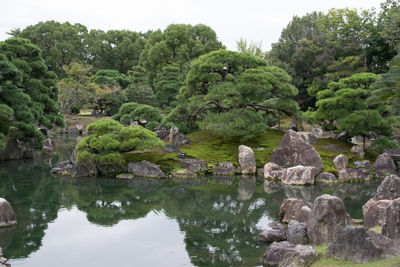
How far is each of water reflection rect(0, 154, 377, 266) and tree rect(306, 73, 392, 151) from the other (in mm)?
3969

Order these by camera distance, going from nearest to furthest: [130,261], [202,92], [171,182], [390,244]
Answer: [390,244]
[130,261]
[171,182]
[202,92]

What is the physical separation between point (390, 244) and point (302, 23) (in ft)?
117

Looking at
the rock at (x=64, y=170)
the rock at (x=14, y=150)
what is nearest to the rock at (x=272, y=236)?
the rock at (x=64, y=170)

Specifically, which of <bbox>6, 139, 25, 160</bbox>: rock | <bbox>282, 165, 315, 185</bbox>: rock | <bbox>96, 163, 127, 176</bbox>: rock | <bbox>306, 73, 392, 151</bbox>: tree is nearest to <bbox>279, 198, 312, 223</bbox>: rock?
<bbox>282, 165, 315, 185</bbox>: rock

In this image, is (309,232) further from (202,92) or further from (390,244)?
(202,92)

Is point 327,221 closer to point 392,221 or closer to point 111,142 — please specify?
point 392,221

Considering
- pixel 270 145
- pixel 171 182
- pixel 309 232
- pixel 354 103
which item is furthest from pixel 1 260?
pixel 354 103

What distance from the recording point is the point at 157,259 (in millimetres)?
9625

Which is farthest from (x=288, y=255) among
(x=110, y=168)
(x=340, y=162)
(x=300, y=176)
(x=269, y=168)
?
(x=110, y=168)

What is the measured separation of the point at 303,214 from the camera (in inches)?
447

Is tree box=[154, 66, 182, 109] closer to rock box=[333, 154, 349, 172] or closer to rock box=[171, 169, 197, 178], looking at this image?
rock box=[171, 169, 197, 178]

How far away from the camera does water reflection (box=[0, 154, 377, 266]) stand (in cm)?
1014

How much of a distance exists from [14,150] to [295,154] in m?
17.3

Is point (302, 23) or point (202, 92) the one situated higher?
point (302, 23)
